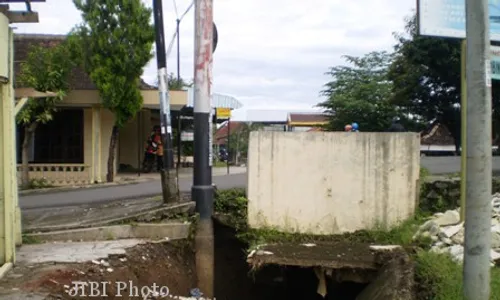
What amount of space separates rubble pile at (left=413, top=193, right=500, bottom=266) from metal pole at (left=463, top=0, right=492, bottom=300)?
1503mm

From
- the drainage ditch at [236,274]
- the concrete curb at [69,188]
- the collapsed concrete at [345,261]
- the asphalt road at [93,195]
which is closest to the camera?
the drainage ditch at [236,274]

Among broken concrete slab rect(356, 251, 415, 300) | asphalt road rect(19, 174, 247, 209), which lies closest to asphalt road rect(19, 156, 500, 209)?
asphalt road rect(19, 174, 247, 209)

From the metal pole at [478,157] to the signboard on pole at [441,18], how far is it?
2326 millimetres

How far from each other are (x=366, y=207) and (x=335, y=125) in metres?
20.2

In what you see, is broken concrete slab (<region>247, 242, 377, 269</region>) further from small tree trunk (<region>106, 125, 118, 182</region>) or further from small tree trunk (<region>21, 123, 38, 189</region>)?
small tree trunk (<region>106, 125, 118, 182</region>)

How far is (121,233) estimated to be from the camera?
8.74 meters

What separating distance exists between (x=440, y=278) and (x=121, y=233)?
4675 mm

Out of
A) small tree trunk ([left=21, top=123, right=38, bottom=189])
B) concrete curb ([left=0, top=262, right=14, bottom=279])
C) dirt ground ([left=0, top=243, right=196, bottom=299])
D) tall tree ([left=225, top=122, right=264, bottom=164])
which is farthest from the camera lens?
tall tree ([left=225, top=122, right=264, bottom=164])

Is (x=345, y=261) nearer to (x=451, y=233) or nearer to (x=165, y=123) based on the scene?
(x=451, y=233)

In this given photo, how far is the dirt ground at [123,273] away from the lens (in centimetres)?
596

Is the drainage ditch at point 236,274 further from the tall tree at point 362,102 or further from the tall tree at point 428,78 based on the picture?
the tall tree at point 362,102

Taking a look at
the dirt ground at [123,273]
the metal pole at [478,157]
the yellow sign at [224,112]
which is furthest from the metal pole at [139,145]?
the metal pole at [478,157]

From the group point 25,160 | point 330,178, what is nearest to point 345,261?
point 330,178

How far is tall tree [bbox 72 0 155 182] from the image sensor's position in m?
15.2
